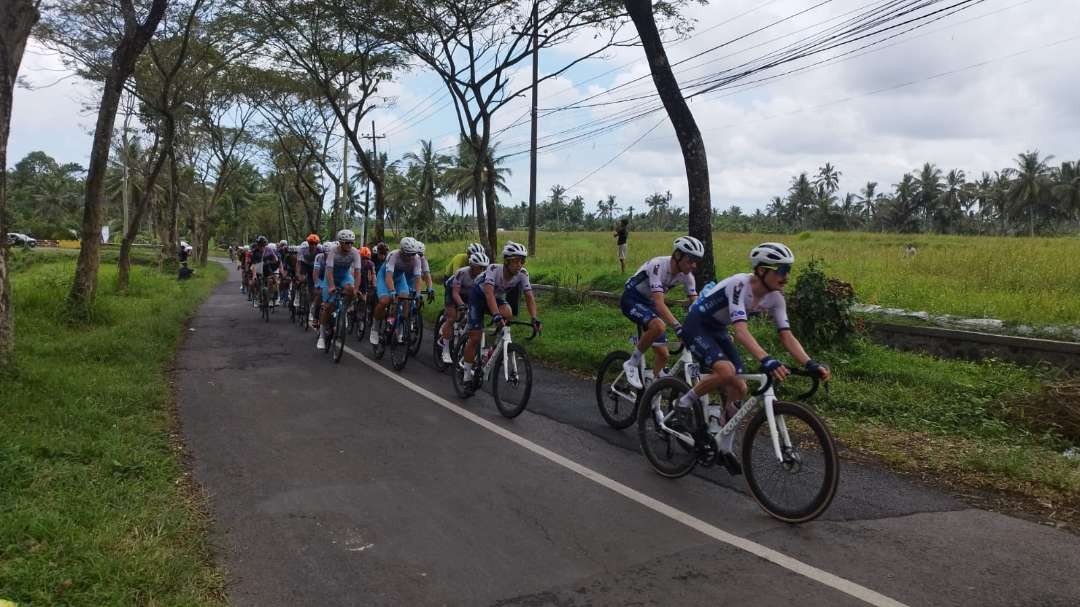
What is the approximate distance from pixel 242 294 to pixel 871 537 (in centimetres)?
2365

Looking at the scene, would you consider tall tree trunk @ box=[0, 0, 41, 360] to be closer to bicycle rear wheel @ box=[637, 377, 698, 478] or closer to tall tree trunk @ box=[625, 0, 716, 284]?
bicycle rear wheel @ box=[637, 377, 698, 478]

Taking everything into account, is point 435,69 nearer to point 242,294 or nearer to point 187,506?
point 242,294

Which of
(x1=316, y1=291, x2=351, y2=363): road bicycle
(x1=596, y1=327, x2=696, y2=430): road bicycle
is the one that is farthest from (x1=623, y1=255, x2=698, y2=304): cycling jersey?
(x1=316, y1=291, x2=351, y2=363): road bicycle

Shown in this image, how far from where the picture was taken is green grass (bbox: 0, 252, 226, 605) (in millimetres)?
3416

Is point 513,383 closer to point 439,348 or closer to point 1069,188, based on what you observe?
point 439,348

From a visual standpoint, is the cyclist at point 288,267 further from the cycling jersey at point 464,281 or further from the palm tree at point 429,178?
the palm tree at point 429,178

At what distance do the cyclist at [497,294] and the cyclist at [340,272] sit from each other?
135 inches

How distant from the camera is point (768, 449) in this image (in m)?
4.67

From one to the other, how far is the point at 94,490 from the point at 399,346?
222 inches

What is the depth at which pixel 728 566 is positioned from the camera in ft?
12.9

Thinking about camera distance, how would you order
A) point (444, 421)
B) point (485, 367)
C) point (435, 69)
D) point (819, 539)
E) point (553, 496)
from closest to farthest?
1. point (819, 539)
2. point (553, 496)
3. point (444, 421)
4. point (485, 367)
5. point (435, 69)

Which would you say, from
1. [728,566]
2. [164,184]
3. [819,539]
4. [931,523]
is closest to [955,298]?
[931,523]

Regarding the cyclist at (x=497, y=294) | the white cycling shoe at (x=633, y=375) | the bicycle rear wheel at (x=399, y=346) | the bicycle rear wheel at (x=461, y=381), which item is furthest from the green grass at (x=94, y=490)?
the white cycling shoe at (x=633, y=375)

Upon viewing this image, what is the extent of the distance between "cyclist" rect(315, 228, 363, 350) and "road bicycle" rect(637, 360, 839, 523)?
261 inches
